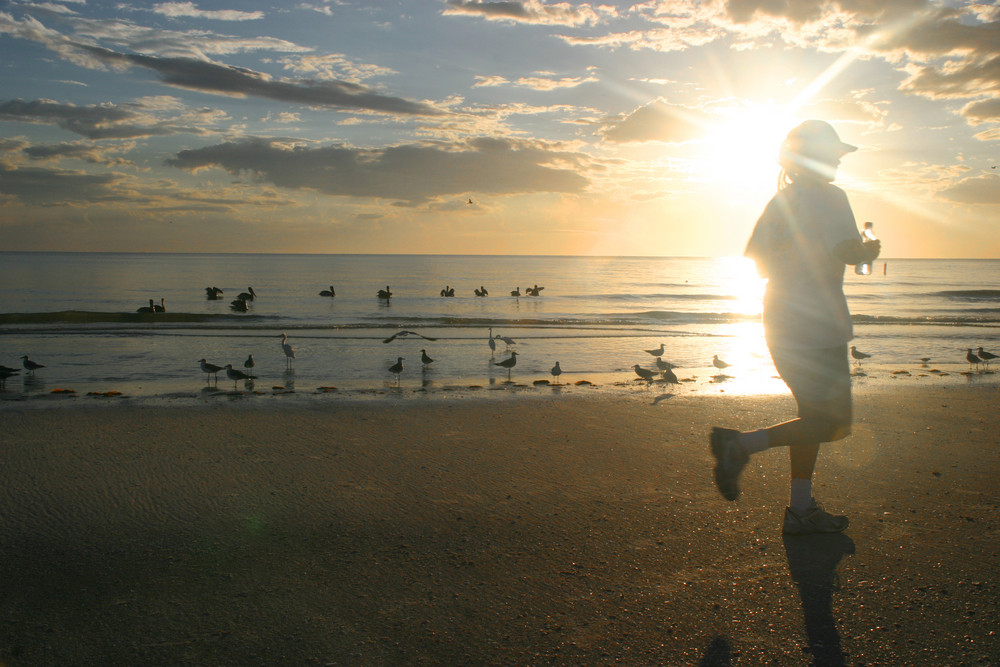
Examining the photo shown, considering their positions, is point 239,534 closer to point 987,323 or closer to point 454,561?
point 454,561

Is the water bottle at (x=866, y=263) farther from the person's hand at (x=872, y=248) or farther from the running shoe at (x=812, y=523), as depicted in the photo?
the running shoe at (x=812, y=523)

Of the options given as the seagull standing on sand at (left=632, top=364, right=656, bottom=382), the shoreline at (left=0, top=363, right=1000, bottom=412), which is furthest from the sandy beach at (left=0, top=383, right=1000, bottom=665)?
the seagull standing on sand at (left=632, top=364, right=656, bottom=382)

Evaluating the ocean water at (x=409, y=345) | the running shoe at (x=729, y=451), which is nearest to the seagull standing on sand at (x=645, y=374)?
the ocean water at (x=409, y=345)

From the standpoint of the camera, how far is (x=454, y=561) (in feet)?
12.5

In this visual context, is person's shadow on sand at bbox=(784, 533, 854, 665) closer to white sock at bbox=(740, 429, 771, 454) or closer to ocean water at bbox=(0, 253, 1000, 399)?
white sock at bbox=(740, 429, 771, 454)

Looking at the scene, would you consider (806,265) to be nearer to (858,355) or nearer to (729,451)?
(729,451)

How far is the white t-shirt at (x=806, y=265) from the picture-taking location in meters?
3.89

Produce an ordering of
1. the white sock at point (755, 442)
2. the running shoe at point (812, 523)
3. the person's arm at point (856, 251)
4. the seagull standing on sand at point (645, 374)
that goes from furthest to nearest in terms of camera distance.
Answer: the seagull standing on sand at point (645, 374) < the running shoe at point (812, 523) < the white sock at point (755, 442) < the person's arm at point (856, 251)

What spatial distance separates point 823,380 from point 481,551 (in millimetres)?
2322

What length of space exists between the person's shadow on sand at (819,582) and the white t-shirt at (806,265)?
1222 mm

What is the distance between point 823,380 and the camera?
3.94 m

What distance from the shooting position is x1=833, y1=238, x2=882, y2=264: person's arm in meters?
3.76

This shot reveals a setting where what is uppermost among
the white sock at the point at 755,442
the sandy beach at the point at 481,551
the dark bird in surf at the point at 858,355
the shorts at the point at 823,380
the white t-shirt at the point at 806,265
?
the white t-shirt at the point at 806,265

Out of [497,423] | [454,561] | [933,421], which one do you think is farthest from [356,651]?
[933,421]
